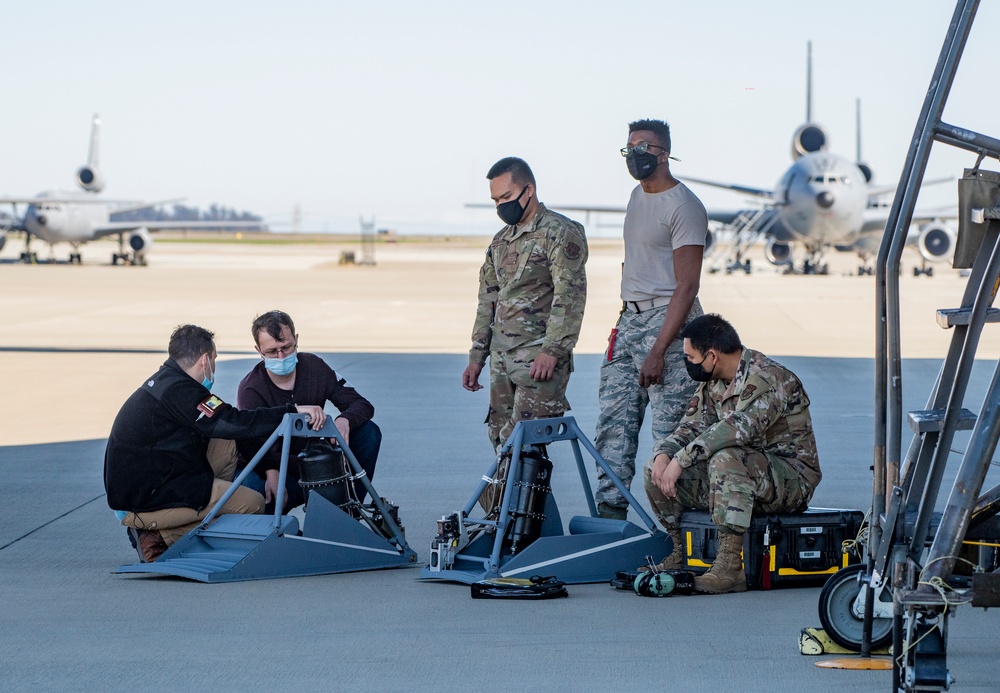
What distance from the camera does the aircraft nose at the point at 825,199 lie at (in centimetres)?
4109

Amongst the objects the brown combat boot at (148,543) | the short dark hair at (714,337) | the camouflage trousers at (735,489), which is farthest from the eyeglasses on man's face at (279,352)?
the short dark hair at (714,337)

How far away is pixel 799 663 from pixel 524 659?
0.91m

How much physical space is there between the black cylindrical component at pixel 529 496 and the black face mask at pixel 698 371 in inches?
28.8

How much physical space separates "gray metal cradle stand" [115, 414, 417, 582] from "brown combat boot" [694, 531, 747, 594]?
4.63 feet

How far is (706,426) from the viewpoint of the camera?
5594mm

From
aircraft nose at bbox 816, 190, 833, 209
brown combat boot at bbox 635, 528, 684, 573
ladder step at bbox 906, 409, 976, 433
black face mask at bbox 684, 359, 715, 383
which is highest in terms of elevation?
aircraft nose at bbox 816, 190, 833, 209

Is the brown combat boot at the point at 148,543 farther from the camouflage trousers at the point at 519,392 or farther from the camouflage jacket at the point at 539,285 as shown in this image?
the camouflage jacket at the point at 539,285

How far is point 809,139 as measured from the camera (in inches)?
1976

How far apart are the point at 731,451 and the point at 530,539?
0.96 m

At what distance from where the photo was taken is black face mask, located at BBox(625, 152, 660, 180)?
6.05 meters

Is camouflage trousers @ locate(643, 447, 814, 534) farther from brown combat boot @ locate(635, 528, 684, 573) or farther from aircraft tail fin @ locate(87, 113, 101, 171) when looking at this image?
aircraft tail fin @ locate(87, 113, 101, 171)

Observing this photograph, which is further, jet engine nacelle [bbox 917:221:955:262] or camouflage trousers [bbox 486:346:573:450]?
jet engine nacelle [bbox 917:221:955:262]

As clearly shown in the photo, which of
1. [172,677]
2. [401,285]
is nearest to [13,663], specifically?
[172,677]

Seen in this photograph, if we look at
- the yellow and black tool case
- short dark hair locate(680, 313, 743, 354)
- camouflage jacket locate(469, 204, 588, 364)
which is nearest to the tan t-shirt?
camouflage jacket locate(469, 204, 588, 364)
